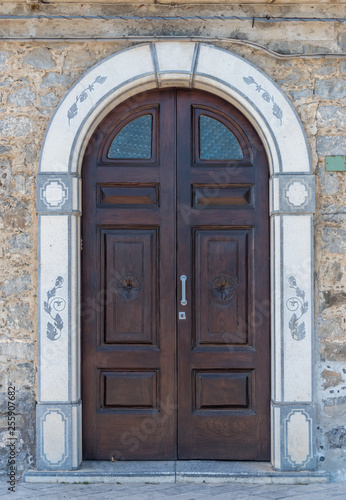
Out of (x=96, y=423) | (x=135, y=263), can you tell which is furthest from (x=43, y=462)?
(x=135, y=263)

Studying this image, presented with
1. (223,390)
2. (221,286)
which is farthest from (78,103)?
(223,390)

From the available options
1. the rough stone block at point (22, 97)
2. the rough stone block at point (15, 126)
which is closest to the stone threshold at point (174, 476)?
the rough stone block at point (15, 126)

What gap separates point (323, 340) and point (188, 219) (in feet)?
4.31

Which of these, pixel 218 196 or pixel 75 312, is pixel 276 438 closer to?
pixel 75 312

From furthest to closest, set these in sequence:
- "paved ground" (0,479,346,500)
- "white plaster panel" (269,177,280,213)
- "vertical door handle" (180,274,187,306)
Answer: "vertical door handle" (180,274,187,306), "white plaster panel" (269,177,280,213), "paved ground" (0,479,346,500)

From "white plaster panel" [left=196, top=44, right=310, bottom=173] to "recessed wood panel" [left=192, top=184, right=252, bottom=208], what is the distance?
36 centimetres

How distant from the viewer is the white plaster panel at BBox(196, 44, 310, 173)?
393 centimetres

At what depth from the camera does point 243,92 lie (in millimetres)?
3941

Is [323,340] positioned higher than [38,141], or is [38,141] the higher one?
[38,141]

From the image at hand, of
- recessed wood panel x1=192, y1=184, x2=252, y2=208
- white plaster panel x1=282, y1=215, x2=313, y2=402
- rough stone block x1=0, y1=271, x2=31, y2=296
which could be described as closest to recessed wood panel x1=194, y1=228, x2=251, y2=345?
recessed wood panel x1=192, y1=184, x2=252, y2=208

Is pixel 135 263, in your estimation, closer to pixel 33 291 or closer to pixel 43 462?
pixel 33 291

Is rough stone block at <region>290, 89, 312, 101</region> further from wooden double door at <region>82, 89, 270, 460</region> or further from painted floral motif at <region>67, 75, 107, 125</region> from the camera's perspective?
painted floral motif at <region>67, 75, 107, 125</region>

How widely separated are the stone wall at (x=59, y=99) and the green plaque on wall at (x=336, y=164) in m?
0.04

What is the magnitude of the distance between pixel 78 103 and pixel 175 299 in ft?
5.19
